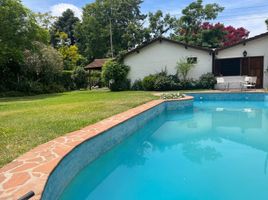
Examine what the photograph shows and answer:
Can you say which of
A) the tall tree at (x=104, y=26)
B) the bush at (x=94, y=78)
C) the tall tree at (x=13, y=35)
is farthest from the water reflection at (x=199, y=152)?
the tall tree at (x=104, y=26)

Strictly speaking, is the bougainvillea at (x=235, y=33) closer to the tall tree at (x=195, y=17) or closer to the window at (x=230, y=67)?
the tall tree at (x=195, y=17)

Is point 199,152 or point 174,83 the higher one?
point 174,83

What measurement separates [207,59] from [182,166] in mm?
14157

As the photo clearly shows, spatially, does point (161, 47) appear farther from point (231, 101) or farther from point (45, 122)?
point (45, 122)

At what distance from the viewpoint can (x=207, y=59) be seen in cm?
1725

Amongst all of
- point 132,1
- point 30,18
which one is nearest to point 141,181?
point 30,18

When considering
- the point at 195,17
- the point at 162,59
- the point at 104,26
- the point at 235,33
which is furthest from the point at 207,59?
the point at 104,26

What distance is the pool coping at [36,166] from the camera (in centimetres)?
253

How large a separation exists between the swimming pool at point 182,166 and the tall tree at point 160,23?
26.1 meters

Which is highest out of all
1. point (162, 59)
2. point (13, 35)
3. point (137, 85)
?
point (13, 35)

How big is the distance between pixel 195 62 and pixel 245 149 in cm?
1294

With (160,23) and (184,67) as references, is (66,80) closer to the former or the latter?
(184,67)

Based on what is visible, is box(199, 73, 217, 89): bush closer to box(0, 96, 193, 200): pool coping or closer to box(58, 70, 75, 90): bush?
box(58, 70, 75, 90): bush

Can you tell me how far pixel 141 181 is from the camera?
4020mm
